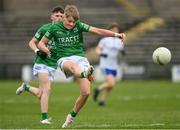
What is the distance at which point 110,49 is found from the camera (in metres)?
23.5

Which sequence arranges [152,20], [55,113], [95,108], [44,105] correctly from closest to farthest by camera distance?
1. [44,105]
2. [55,113]
3. [95,108]
4. [152,20]

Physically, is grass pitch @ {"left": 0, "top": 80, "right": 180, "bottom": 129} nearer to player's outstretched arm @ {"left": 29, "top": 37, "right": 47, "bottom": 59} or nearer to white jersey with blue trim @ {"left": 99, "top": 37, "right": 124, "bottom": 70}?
white jersey with blue trim @ {"left": 99, "top": 37, "right": 124, "bottom": 70}

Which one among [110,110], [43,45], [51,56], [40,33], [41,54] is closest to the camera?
[43,45]

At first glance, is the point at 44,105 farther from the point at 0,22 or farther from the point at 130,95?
the point at 0,22

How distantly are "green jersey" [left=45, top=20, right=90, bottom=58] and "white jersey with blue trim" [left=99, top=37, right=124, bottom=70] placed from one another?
9594mm

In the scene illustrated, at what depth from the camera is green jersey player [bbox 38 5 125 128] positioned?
13.0 m

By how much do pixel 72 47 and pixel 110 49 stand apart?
33.0 feet

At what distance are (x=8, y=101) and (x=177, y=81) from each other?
14.6 metres

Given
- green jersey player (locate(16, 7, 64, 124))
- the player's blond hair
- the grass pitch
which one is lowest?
the grass pitch

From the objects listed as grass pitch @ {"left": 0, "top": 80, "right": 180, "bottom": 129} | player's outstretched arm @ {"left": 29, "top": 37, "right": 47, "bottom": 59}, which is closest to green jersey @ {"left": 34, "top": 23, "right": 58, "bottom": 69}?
player's outstretched arm @ {"left": 29, "top": 37, "right": 47, "bottom": 59}

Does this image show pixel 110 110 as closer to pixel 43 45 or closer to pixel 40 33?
pixel 40 33

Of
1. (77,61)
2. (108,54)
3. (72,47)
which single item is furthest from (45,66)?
(108,54)

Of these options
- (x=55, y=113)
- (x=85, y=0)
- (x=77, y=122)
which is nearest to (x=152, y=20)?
(x=85, y=0)

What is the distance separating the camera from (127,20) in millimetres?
43312
